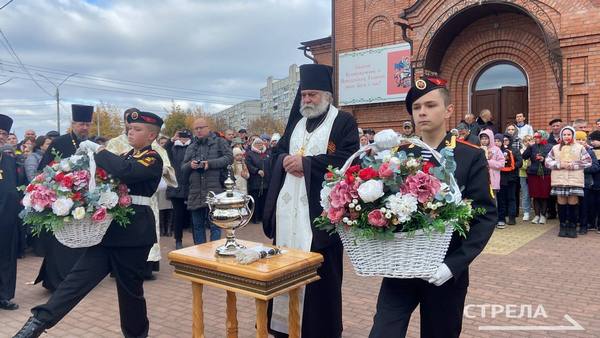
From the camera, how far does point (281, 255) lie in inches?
138

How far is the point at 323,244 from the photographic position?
161 inches

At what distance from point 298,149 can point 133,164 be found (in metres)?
1.37

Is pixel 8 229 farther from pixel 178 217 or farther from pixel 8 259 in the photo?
pixel 178 217

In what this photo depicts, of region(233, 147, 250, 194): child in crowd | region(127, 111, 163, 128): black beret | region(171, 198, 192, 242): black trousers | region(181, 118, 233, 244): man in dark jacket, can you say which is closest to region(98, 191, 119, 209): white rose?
region(127, 111, 163, 128): black beret

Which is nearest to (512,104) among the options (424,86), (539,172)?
(539,172)

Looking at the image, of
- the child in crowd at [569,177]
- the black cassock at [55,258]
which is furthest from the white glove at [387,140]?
the child in crowd at [569,177]

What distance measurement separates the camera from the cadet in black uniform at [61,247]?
20.2ft

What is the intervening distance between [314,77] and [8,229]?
405 centimetres

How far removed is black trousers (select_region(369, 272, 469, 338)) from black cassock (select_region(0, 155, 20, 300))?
4652 mm

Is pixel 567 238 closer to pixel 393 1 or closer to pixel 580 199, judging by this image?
pixel 580 199

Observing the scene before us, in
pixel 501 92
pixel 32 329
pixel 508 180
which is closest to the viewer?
pixel 32 329

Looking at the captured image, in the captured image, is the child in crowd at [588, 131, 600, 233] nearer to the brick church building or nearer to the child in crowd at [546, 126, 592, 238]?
the child in crowd at [546, 126, 592, 238]

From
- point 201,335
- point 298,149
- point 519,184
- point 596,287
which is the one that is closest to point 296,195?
point 298,149

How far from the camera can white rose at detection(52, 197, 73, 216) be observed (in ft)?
12.5
